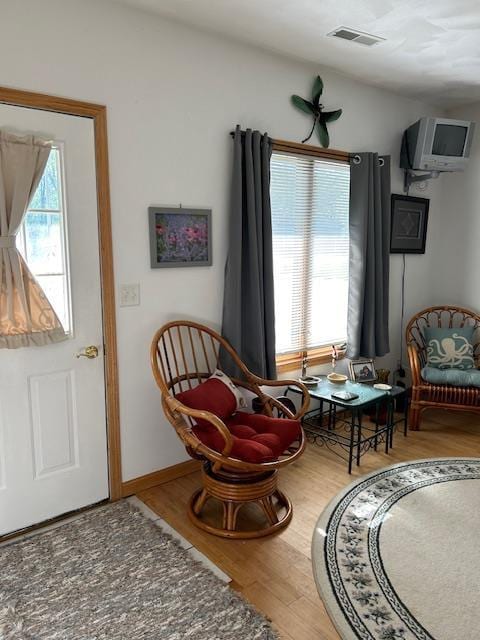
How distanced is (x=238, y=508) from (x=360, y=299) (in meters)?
2.00

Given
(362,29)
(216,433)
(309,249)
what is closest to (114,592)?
(216,433)

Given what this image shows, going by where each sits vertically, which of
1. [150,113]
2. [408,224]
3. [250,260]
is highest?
[150,113]

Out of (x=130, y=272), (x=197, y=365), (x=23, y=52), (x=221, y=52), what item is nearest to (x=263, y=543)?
(x=197, y=365)

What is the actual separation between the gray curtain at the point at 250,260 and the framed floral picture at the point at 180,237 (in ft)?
0.52

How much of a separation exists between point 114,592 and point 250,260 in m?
1.91

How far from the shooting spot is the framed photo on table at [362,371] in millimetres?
3703

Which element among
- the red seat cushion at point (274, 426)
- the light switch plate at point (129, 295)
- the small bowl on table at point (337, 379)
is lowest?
the red seat cushion at point (274, 426)

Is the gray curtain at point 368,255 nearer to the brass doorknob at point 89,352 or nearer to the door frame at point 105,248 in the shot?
the door frame at point 105,248

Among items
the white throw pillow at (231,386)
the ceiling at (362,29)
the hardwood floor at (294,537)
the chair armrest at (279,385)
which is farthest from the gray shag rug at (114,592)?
the ceiling at (362,29)

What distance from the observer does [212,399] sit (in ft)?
8.55

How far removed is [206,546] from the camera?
2307 mm

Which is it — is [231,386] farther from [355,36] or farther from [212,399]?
[355,36]

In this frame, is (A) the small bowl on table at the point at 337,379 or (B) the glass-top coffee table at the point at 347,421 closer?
(B) the glass-top coffee table at the point at 347,421

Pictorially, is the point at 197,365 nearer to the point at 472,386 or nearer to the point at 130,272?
the point at 130,272
